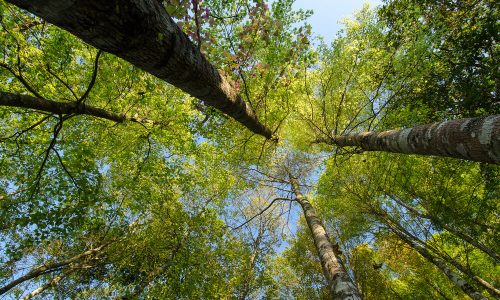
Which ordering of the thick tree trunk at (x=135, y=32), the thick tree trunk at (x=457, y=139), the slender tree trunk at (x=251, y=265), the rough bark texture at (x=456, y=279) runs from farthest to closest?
the slender tree trunk at (x=251, y=265) → the rough bark texture at (x=456, y=279) → the thick tree trunk at (x=457, y=139) → the thick tree trunk at (x=135, y=32)

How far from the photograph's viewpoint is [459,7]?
25.2 feet

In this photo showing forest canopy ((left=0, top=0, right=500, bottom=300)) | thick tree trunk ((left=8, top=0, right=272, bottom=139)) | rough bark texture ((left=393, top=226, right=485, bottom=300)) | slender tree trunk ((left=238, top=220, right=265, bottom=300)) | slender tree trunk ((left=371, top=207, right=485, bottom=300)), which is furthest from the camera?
slender tree trunk ((left=238, top=220, right=265, bottom=300))

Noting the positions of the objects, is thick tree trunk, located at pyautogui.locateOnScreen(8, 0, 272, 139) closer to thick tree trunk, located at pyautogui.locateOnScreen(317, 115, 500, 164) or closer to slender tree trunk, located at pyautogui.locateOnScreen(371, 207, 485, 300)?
thick tree trunk, located at pyautogui.locateOnScreen(317, 115, 500, 164)

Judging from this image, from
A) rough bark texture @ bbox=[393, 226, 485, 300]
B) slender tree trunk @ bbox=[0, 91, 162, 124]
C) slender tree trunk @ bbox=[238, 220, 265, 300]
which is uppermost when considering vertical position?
slender tree trunk @ bbox=[238, 220, 265, 300]

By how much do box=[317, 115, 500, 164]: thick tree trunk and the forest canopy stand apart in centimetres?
2

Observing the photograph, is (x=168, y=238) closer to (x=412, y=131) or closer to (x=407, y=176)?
(x=412, y=131)

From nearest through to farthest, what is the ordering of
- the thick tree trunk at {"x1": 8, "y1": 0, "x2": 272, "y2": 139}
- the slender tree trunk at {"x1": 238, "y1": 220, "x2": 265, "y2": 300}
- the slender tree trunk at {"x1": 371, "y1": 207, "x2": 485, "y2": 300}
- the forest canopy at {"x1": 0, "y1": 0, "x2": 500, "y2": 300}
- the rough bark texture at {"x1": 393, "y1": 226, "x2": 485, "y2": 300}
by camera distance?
the thick tree trunk at {"x1": 8, "y1": 0, "x2": 272, "y2": 139} < the forest canopy at {"x1": 0, "y1": 0, "x2": 500, "y2": 300} < the rough bark texture at {"x1": 393, "y1": 226, "x2": 485, "y2": 300} < the slender tree trunk at {"x1": 371, "y1": 207, "x2": 485, "y2": 300} < the slender tree trunk at {"x1": 238, "y1": 220, "x2": 265, "y2": 300}

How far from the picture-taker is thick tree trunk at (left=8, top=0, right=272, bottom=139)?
131cm

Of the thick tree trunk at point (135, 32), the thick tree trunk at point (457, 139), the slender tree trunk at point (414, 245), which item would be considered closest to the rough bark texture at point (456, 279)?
the slender tree trunk at point (414, 245)

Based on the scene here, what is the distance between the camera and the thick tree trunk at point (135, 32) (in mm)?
1313

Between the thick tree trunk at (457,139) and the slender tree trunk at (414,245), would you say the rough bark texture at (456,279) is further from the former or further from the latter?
the thick tree trunk at (457,139)

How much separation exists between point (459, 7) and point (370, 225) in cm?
832

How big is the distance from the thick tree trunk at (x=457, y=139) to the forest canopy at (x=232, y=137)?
2 centimetres

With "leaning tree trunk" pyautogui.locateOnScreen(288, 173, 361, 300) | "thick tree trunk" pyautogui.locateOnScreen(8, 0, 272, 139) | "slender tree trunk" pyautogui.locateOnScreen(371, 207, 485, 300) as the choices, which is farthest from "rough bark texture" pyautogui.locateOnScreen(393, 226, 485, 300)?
"thick tree trunk" pyautogui.locateOnScreen(8, 0, 272, 139)
